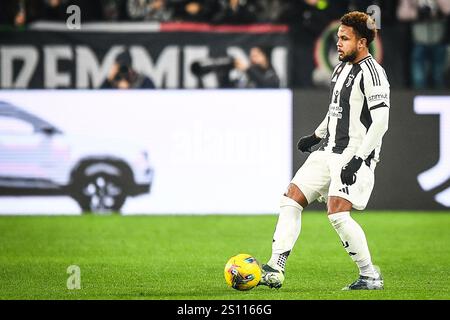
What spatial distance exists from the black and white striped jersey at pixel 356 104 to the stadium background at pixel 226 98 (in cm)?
655

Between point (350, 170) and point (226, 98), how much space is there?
7.47m

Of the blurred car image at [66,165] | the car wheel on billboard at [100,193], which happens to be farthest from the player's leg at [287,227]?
the car wheel on billboard at [100,193]

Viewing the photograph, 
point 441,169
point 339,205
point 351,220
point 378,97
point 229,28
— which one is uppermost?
point 229,28

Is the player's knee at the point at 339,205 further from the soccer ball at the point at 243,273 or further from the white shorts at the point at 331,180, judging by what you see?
the soccer ball at the point at 243,273

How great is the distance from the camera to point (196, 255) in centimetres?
1223

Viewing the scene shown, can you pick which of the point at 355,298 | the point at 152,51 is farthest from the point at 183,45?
the point at 355,298

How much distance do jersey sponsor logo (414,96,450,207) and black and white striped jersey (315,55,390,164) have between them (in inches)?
274

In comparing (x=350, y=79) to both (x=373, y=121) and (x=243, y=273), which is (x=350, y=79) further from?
(x=243, y=273)

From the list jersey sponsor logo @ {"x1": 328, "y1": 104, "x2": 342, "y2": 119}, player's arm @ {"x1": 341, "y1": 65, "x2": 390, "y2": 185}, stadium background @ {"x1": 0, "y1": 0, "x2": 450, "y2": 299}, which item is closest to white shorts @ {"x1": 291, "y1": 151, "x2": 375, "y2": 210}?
player's arm @ {"x1": 341, "y1": 65, "x2": 390, "y2": 185}

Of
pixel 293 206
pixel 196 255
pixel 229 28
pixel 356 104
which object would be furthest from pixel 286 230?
pixel 229 28

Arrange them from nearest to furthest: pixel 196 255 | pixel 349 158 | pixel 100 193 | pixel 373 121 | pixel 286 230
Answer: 1. pixel 373 121
2. pixel 349 158
3. pixel 286 230
4. pixel 196 255
5. pixel 100 193

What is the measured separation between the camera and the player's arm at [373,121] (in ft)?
29.9

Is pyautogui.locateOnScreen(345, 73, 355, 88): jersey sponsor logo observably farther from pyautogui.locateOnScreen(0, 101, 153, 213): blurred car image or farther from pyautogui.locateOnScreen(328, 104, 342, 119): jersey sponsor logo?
pyautogui.locateOnScreen(0, 101, 153, 213): blurred car image

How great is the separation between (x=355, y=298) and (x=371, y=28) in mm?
2115
